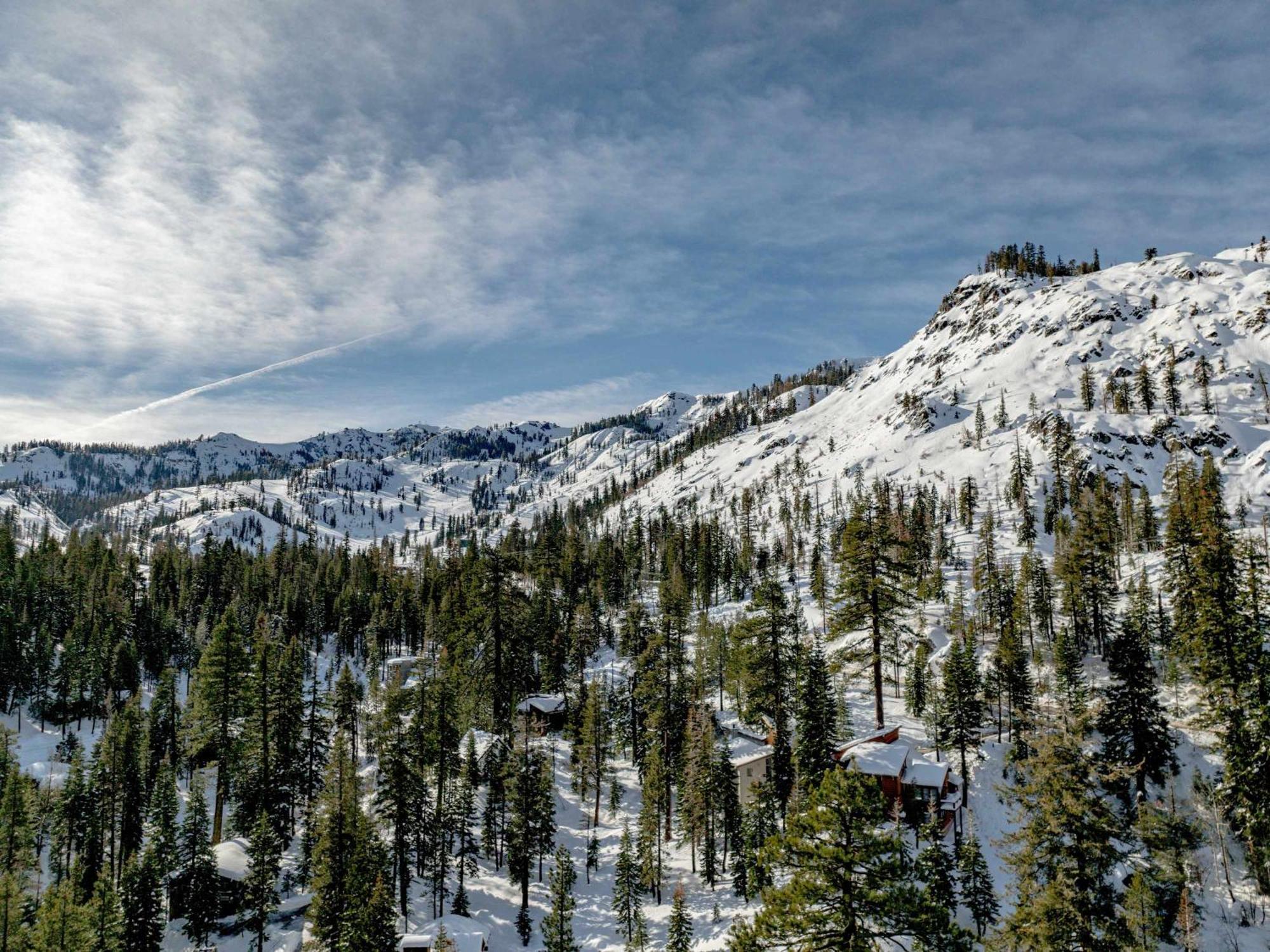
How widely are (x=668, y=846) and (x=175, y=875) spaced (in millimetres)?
33033

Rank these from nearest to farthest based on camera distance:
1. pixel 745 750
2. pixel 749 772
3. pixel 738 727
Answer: pixel 749 772 → pixel 745 750 → pixel 738 727

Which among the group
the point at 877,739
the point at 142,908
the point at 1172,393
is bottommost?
the point at 142,908

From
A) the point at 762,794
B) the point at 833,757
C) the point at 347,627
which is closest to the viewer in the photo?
the point at 833,757

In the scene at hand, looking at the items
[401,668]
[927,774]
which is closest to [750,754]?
[927,774]

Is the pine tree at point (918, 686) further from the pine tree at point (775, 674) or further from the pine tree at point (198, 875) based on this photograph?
the pine tree at point (198, 875)

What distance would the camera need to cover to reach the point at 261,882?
36156 millimetres

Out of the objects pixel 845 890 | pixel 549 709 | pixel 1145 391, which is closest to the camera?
pixel 845 890

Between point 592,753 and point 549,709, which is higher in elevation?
point 549,709

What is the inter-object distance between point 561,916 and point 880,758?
1970 centimetres

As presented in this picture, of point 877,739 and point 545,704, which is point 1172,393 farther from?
point 545,704

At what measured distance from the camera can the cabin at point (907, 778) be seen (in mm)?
36469

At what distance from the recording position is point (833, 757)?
35.2m

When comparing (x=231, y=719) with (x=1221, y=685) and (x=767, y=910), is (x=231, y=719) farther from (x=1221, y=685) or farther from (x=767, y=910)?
(x=1221, y=685)

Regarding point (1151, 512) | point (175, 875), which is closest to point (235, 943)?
point (175, 875)
